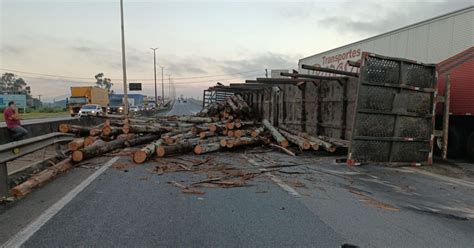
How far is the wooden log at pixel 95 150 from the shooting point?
973cm

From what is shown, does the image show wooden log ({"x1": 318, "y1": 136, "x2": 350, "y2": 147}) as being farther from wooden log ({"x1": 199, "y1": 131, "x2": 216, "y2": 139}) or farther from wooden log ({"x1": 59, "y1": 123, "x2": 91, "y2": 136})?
wooden log ({"x1": 59, "y1": 123, "x2": 91, "y2": 136})

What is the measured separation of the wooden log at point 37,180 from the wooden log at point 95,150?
0.37 metres

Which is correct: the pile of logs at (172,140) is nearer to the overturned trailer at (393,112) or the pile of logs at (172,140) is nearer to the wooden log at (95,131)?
the wooden log at (95,131)

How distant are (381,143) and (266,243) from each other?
21.5 ft

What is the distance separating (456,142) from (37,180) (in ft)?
36.3

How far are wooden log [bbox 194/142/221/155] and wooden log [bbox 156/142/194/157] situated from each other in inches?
8.5

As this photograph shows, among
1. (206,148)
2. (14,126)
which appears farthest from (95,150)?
(14,126)

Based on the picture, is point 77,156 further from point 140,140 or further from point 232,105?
point 232,105

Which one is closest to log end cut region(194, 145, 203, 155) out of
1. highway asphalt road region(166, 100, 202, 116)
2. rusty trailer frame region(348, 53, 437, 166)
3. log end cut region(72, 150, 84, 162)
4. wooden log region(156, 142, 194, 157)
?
wooden log region(156, 142, 194, 157)

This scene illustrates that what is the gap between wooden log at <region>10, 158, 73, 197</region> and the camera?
632cm

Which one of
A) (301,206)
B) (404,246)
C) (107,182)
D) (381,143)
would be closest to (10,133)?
(107,182)

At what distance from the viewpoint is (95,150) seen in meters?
10.6

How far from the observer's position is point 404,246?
428 centimetres

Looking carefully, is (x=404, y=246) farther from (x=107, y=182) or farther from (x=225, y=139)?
(x=225, y=139)
